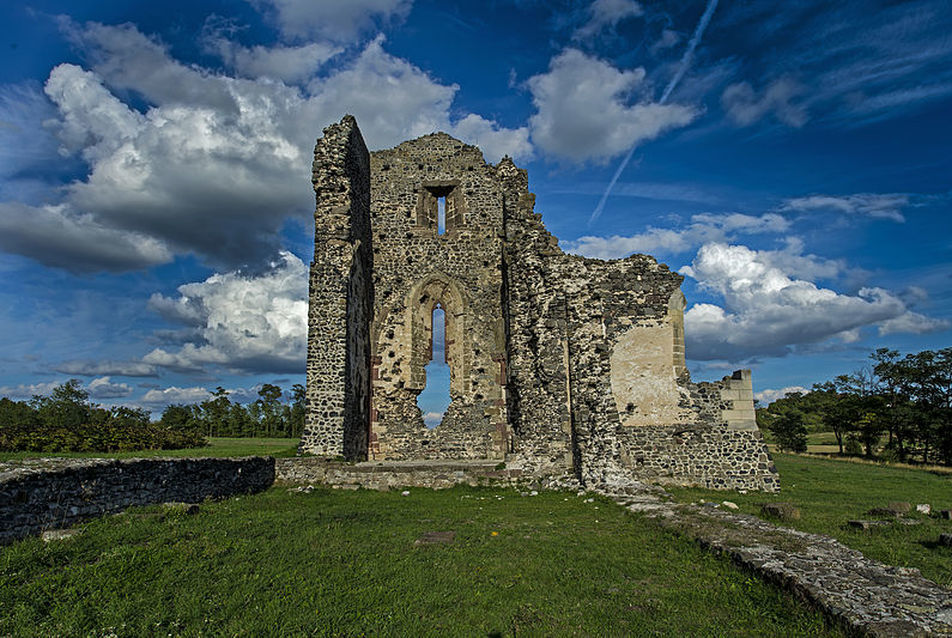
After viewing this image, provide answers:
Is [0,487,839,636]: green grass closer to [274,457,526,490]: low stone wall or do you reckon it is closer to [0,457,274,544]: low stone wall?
[0,457,274,544]: low stone wall

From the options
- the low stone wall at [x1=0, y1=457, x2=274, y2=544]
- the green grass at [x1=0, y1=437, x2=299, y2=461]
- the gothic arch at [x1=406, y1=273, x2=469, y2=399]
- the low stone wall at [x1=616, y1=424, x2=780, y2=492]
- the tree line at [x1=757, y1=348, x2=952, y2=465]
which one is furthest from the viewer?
the tree line at [x1=757, y1=348, x2=952, y2=465]

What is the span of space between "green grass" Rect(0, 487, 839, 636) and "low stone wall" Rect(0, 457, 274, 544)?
529 mm

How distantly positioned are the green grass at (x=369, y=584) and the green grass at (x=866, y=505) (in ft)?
7.90

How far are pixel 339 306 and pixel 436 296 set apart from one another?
488cm

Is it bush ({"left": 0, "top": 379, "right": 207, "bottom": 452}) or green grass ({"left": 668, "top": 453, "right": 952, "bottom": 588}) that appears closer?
green grass ({"left": 668, "top": 453, "right": 952, "bottom": 588})

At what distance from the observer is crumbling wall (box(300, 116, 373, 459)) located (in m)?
17.2

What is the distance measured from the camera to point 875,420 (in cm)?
4034

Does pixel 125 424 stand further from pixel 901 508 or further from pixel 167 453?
pixel 901 508

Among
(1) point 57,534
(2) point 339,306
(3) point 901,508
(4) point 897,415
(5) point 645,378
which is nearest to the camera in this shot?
(1) point 57,534

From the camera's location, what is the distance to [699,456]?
1543cm

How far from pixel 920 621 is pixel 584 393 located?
1117 centimetres

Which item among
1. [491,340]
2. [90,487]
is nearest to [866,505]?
[491,340]

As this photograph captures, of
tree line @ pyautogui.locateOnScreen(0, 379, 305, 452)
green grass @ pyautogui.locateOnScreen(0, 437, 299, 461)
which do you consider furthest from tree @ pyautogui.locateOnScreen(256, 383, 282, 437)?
green grass @ pyautogui.locateOnScreen(0, 437, 299, 461)

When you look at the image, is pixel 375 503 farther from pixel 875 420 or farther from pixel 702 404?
pixel 875 420
